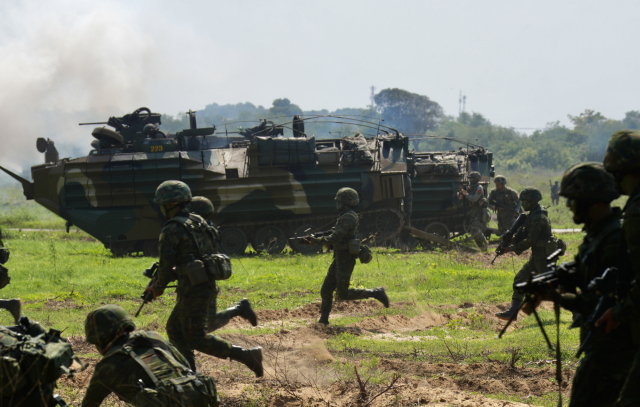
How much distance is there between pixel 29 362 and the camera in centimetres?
350

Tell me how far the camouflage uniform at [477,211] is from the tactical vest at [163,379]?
13507 millimetres

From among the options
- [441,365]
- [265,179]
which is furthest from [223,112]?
[441,365]

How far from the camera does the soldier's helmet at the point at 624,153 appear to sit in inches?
138

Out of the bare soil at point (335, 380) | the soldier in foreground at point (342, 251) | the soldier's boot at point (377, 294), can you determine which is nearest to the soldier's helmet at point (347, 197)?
the soldier in foreground at point (342, 251)

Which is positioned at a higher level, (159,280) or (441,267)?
(159,280)

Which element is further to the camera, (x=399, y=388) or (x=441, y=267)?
(x=441, y=267)

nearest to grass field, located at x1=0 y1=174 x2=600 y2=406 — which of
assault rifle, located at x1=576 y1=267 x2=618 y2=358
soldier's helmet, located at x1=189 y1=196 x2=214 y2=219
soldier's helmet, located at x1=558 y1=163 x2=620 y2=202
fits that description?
soldier's helmet, located at x1=189 y1=196 x2=214 y2=219

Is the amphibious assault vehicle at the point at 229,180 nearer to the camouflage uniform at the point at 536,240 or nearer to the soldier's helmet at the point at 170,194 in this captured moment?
the camouflage uniform at the point at 536,240

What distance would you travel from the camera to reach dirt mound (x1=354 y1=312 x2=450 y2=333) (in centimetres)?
874

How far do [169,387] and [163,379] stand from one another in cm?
7

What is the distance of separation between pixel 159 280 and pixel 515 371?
11.9 feet

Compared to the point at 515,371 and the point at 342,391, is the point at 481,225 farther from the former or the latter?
the point at 342,391

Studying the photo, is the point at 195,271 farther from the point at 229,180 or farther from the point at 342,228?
the point at 229,180

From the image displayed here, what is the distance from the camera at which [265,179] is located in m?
16.1
